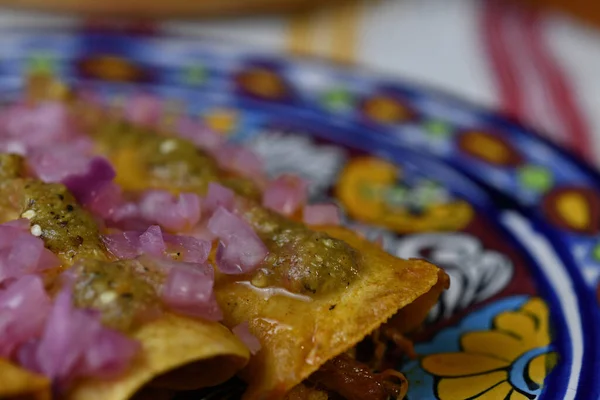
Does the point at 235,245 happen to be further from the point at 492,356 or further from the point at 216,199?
the point at 492,356

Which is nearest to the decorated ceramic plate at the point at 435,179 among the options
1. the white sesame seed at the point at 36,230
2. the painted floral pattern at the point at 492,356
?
the painted floral pattern at the point at 492,356

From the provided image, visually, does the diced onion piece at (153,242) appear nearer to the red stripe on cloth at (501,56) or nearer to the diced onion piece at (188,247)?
the diced onion piece at (188,247)

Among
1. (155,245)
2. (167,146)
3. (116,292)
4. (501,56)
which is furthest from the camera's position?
(501,56)

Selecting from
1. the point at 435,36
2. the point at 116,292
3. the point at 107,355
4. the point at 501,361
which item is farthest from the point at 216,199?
the point at 435,36

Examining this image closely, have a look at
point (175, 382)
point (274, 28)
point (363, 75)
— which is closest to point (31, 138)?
point (175, 382)

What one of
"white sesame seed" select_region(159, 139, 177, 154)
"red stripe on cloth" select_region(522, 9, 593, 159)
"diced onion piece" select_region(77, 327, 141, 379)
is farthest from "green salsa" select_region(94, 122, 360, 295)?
"red stripe on cloth" select_region(522, 9, 593, 159)

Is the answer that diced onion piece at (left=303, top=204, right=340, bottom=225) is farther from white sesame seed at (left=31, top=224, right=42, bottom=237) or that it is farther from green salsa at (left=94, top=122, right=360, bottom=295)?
white sesame seed at (left=31, top=224, right=42, bottom=237)

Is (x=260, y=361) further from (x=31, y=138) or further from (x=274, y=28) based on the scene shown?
(x=274, y=28)
